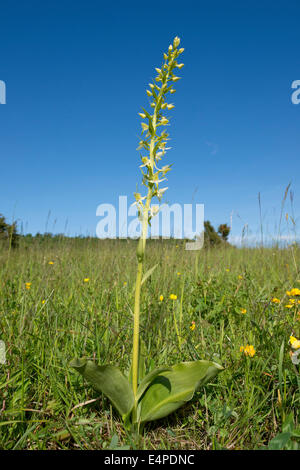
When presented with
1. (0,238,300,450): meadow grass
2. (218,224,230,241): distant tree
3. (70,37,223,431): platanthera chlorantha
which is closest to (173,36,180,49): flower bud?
(70,37,223,431): platanthera chlorantha

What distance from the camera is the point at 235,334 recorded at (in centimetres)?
245

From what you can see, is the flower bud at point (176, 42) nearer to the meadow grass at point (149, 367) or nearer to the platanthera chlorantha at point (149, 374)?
the platanthera chlorantha at point (149, 374)

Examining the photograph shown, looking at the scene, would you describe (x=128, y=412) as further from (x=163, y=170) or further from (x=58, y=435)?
(x=163, y=170)

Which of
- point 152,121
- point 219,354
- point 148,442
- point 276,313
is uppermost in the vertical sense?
point 152,121

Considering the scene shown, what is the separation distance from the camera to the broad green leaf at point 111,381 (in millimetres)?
1474

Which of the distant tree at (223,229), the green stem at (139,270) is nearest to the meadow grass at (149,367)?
the green stem at (139,270)

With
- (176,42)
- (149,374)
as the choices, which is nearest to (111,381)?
(149,374)

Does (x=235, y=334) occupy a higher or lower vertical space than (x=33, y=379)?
higher

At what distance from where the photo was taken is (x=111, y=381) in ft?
5.01

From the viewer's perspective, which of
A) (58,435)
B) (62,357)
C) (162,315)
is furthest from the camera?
(162,315)

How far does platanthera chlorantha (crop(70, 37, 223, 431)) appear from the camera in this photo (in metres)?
1.53
